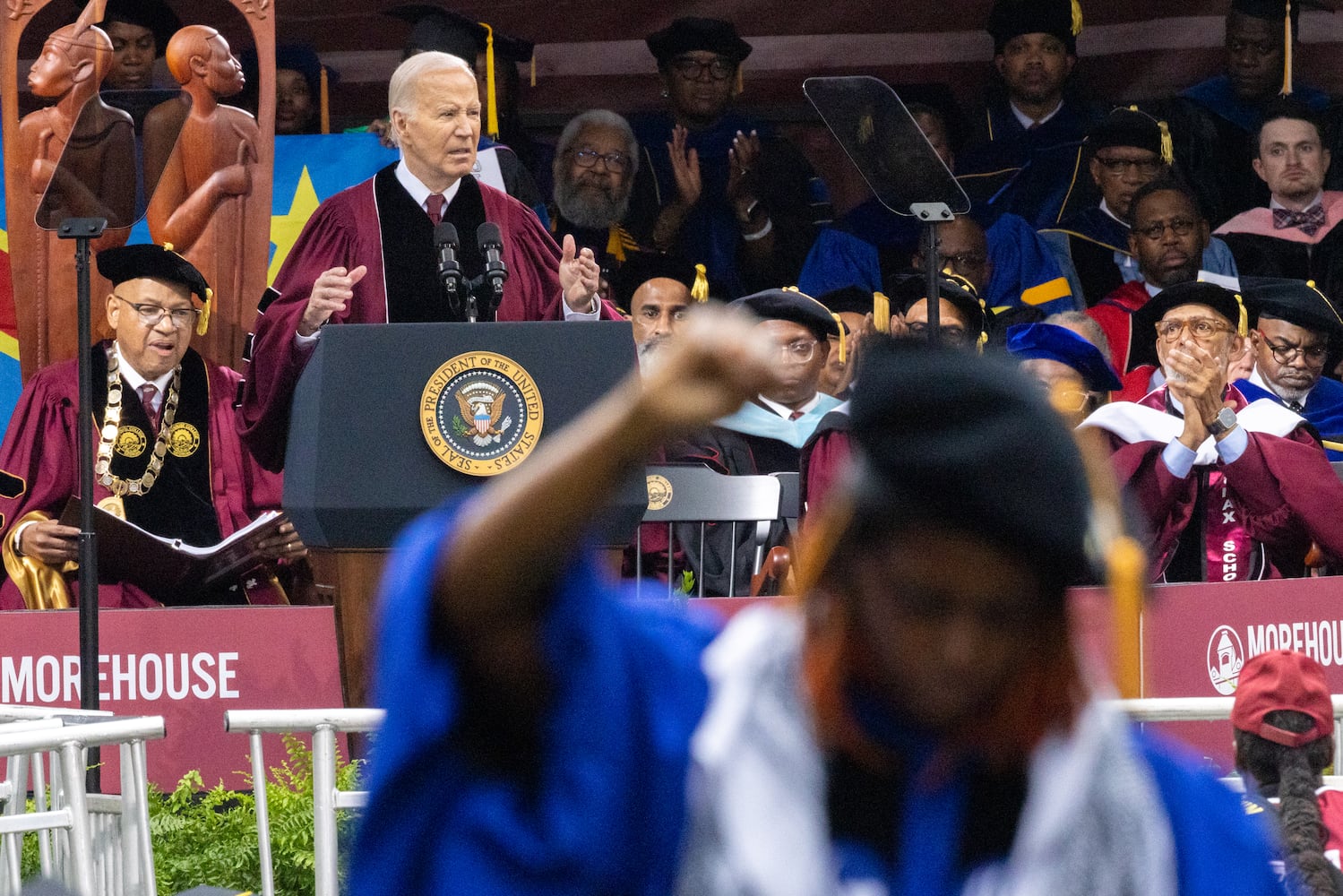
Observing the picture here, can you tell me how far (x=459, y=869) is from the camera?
969 mm

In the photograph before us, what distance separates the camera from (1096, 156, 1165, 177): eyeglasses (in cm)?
881

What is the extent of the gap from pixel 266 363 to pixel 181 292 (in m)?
1.87

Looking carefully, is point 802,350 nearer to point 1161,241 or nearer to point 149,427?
point 1161,241

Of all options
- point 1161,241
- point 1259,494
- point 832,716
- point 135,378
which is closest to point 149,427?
point 135,378

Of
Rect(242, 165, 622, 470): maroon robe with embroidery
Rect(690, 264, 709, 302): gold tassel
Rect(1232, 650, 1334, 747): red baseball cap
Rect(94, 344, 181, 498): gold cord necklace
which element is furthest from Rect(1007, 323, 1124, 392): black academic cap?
Rect(1232, 650, 1334, 747): red baseball cap

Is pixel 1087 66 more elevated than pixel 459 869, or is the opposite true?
pixel 1087 66

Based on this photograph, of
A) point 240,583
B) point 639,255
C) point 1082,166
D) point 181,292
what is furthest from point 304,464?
point 1082,166

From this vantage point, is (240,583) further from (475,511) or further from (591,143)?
(475,511)

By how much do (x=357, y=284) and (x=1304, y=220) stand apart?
5057 millimetres

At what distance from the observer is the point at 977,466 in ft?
3.10

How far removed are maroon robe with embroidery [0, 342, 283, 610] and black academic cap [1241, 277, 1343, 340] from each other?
4.26m

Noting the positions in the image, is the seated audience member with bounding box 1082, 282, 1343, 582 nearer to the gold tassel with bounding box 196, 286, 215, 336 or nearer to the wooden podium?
the wooden podium

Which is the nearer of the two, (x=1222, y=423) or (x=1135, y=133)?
(x=1222, y=423)

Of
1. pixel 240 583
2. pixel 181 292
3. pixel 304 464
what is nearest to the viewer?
pixel 304 464
